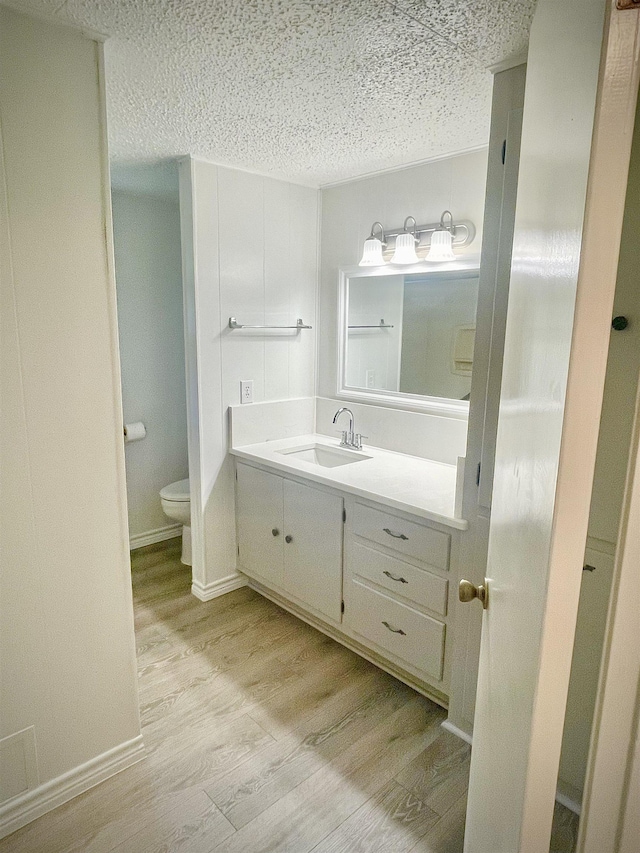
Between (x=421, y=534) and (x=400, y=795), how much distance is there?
33.1 inches

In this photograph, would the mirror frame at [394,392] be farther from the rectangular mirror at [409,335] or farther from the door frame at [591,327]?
the door frame at [591,327]

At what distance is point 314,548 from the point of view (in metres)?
2.40

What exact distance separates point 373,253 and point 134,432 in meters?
1.88

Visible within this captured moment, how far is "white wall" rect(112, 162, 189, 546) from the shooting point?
10.5ft

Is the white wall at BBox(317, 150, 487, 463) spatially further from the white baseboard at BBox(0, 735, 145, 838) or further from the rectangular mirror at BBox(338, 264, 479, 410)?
the white baseboard at BBox(0, 735, 145, 838)

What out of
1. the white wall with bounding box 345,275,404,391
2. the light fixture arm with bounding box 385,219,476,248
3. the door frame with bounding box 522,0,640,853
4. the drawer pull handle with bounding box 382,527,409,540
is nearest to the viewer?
the door frame with bounding box 522,0,640,853

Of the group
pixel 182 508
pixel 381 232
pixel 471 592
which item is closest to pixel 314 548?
pixel 182 508

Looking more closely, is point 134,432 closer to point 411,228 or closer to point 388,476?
point 388,476

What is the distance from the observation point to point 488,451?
172 centimetres

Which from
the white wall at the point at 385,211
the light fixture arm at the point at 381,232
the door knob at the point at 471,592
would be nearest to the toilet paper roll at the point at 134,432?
the white wall at the point at 385,211

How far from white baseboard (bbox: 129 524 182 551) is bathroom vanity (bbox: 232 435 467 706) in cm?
97

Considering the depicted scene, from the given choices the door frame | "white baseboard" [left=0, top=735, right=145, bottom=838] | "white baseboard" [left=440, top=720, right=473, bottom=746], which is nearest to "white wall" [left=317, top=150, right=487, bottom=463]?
"white baseboard" [left=440, top=720, right=473, bottom=746]

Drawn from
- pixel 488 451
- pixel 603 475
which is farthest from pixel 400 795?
pixel 603 475

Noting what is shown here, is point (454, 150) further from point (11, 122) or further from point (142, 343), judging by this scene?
point (142, 343)
